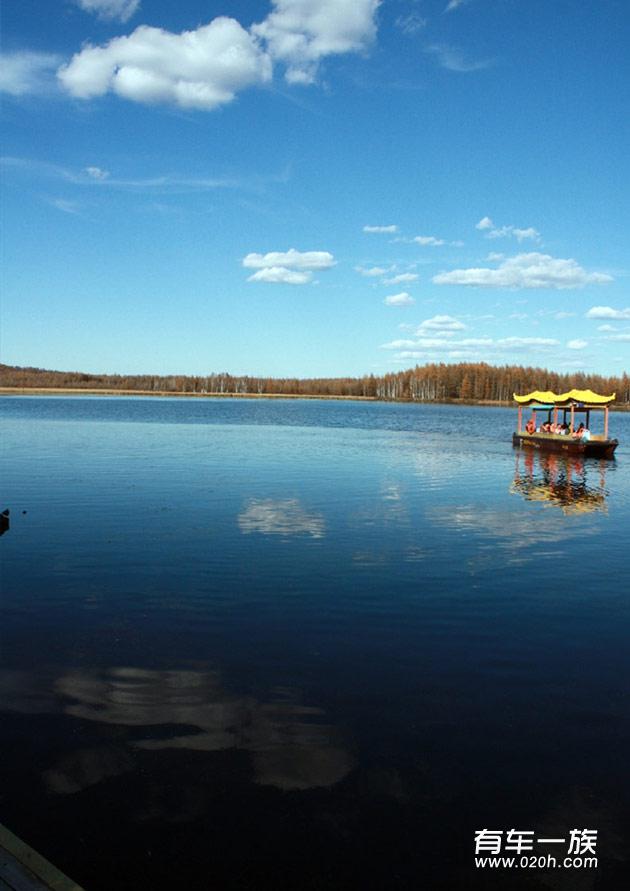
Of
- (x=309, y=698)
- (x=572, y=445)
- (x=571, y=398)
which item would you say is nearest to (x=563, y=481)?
(x=572, y=445)

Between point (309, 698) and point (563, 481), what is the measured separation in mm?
28320

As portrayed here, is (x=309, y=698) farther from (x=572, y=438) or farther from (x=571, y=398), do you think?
(x=571, y=398)

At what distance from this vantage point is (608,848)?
650 cm

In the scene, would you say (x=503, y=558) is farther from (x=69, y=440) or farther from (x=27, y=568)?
(x=69, y=440)

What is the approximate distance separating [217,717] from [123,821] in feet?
7.09

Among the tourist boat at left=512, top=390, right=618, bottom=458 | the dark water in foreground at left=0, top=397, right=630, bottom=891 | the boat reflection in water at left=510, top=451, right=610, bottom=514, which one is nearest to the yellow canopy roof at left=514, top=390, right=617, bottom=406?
the tourist boat at left=512, top=390, right=618, bottom=458

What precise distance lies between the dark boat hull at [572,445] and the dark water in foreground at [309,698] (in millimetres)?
27388

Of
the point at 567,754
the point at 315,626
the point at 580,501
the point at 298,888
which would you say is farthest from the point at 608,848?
the point at 580,501

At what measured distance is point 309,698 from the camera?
9312mm

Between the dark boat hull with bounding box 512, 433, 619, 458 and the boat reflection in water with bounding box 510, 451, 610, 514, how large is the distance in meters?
0.76

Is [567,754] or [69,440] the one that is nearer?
[567,754]

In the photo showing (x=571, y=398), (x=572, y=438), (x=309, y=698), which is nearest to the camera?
(x=309, y=698)

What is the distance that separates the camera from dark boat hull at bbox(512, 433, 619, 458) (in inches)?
1847

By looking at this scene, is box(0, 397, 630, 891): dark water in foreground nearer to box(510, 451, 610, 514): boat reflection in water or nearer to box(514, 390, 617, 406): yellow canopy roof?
box(510, 451, 610, 514): boat reflection in water
